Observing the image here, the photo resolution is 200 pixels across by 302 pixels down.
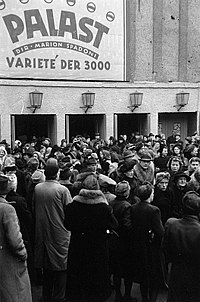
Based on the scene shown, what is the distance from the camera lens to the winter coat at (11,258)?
4.55m

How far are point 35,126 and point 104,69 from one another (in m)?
3.38

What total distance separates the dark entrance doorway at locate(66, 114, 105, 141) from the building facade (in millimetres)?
39

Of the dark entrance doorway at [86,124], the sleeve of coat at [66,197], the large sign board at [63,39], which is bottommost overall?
the sleeve of coat at [66,197]

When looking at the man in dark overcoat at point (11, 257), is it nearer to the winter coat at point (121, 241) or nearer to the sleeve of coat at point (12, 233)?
the sleeve of coat at point (12, 233)

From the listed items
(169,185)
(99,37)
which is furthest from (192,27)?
(169,185)

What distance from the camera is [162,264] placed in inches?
243

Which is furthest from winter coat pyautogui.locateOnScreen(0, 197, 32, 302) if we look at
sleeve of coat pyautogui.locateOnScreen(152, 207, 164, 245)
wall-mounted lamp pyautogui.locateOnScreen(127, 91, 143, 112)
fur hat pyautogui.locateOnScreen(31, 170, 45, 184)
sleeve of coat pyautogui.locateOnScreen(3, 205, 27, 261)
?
wall-mounted lamp pyautogui.locateOnScreen(127, 91, 143, 112)

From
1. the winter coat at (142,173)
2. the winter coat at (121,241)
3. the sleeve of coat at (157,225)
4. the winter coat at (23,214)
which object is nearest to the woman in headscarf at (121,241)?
the winter coat at (121,241)

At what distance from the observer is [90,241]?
5.50 metres

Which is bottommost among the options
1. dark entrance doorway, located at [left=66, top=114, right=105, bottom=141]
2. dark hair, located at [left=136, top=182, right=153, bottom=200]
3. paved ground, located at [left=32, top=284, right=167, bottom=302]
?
paved ground, located at [left=32, top=284, right=167, bottom=302]

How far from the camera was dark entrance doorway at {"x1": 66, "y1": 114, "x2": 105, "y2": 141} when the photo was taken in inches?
731

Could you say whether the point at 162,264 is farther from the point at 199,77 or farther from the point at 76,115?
the point at 199,77

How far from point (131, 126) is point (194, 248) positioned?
50.9 ft

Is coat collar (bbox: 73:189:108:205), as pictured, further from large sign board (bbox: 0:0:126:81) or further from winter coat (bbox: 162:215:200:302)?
large sign board (bbox: 0:0:126:81)
